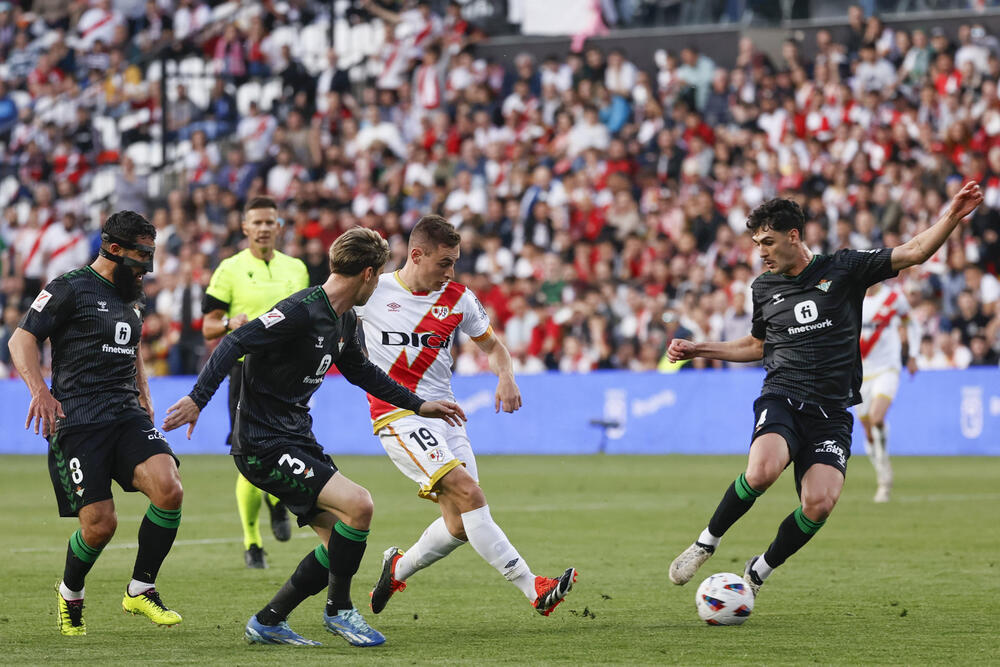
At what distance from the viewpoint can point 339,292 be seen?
25.2ft

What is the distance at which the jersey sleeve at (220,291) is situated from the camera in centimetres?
1129

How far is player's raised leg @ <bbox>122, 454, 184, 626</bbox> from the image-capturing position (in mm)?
8016

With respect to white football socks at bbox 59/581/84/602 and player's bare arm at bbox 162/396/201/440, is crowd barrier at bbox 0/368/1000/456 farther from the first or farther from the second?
player's bare arm at bbox 162/396/201/440

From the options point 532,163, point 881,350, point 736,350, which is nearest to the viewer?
point 736,350

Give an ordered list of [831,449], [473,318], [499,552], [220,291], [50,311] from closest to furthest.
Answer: [50,311]
[499,552]
[831,449]
[473,318]
[220,291]

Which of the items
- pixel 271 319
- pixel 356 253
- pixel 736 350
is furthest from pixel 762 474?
pixel 271 319

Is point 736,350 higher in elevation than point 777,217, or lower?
lower

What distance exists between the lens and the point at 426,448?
853 cm

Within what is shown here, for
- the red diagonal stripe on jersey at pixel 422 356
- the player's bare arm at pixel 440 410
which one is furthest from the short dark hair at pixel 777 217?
the player's bare arm at pixel 440 410

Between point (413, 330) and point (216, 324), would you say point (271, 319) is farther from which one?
point (216, 324)

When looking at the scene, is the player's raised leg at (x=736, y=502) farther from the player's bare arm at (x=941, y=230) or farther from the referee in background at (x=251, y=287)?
the referee in background at (x=251, y=287)

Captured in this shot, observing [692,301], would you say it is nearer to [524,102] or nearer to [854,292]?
[524,102]

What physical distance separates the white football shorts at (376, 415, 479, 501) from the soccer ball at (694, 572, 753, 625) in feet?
4.40

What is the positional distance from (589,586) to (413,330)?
2144mm
